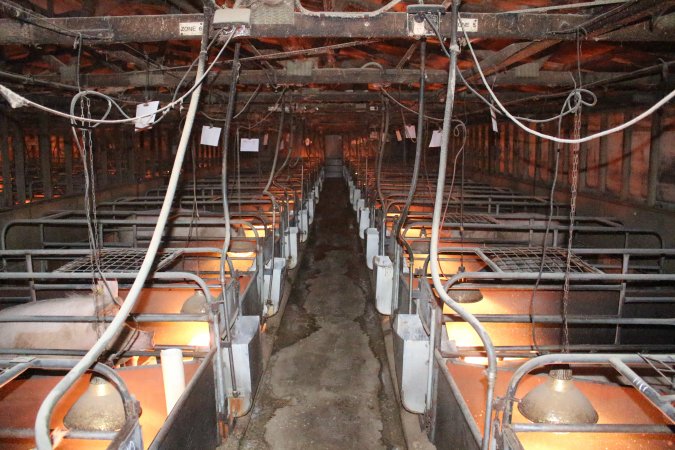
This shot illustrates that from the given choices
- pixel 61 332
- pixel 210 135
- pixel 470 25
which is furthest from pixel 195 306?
pixel 470 25

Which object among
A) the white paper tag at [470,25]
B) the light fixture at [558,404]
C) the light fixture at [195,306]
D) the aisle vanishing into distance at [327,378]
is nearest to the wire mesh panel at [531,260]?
the light fixture at [558,404]

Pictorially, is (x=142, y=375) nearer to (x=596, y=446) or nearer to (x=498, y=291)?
(x=596, y=446)

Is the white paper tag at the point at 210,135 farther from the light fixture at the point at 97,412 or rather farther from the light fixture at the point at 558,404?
the light fixture at the point at 558,404

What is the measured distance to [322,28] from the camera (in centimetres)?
319

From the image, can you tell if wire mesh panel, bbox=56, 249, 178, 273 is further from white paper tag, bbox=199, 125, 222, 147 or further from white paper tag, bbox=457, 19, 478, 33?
white paper tag, bbox=457, 19, 478, 33

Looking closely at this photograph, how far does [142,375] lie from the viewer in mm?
3527

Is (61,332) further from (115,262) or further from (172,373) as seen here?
(172,373)

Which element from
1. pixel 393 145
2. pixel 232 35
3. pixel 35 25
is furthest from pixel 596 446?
pixel 393 145

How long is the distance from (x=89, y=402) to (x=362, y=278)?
6847mm

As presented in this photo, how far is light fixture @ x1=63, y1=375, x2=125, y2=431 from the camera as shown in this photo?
237 cm

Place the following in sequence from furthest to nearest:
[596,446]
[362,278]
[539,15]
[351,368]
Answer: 1. [362,278]
2. [351,368]
3. [539,15]
4. [596,446]

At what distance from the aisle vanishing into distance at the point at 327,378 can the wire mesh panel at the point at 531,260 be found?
1.87 metres

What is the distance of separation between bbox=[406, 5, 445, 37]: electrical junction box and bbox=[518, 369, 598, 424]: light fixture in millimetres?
2263

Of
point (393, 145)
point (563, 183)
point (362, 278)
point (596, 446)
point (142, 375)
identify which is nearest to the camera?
point (596, 446)
